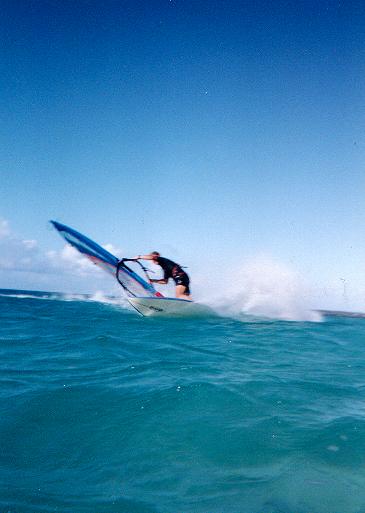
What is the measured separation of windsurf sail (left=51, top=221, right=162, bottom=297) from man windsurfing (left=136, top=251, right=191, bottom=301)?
875 mm

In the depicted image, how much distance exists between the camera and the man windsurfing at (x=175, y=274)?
13.0 metres

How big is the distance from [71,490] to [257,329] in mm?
8741

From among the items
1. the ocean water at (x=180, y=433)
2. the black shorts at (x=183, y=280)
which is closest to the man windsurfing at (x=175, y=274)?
the black shorts at (x=183, y=280)

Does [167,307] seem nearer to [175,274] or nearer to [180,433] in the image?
[175,274]

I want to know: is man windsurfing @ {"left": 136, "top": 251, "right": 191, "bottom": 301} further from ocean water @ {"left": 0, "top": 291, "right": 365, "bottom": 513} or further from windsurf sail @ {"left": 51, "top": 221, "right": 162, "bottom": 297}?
ocean water @ {"left": 0, "top": 291, "right": 365, "bottom": 513}

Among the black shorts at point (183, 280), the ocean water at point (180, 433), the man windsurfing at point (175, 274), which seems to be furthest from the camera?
the black shorts at point (183, 280)

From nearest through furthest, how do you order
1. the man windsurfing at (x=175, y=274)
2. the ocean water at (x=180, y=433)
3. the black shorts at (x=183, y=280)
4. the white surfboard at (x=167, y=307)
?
the ocean water at (x=180, y=433), the white surfboard at (x=167, y=307), the man windsurfing at (x=175, y=274), the black shorts at (x=183, y=280)

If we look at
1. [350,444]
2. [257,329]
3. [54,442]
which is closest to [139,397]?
[54,442]

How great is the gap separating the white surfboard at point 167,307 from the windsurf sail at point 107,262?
0.99 m

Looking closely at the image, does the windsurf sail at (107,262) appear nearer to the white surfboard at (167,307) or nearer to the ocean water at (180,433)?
the white surfboard at (167,307)

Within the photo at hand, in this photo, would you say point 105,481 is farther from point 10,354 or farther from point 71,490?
point 10,354

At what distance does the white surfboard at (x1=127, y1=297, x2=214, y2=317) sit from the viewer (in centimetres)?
1235

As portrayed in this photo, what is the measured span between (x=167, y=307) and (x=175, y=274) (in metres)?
1.49

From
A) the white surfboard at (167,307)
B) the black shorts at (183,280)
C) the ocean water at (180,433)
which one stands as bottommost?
the ocean water at (180,433)
